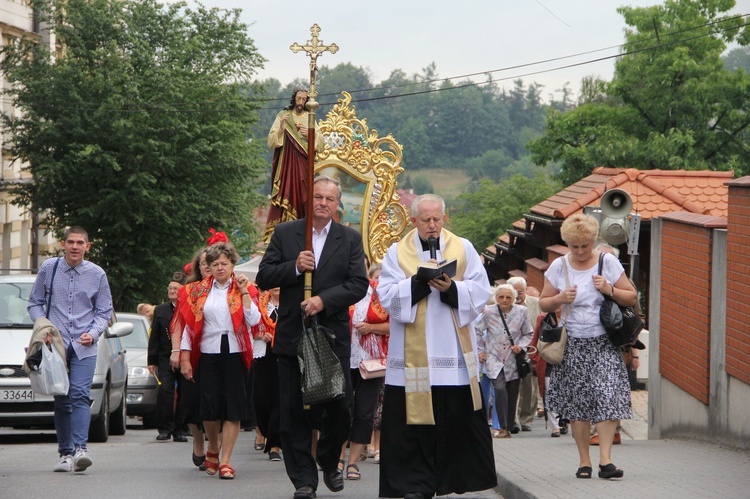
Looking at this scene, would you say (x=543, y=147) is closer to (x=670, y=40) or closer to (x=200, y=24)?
(x=670, y=40)

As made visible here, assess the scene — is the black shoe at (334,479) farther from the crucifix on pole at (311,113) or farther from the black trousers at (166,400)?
the black trousers at (166,400)

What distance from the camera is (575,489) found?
876 cm

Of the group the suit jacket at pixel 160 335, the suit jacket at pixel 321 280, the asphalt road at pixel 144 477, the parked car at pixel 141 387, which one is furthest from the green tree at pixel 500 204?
the suit jacket at pixel 321 280

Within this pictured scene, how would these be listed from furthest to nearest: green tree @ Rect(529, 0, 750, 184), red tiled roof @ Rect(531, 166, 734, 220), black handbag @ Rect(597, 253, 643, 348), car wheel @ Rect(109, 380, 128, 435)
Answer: green tree @ Rect(529, 0, 750, 184), red tiled roof @ Rect(531, 166, 734, 220), car wheel @ Rect(109, 380, 128, 435), black handbag @ Rect(597, 253, 643, 348)

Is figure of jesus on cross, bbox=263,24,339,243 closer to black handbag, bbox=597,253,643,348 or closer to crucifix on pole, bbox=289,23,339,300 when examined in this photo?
crucifix on pole, bbox=289,23,339,300

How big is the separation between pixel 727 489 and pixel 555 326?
4.98 ft

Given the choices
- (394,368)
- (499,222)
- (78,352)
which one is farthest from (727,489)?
(499,222)

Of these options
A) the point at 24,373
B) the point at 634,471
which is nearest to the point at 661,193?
the point at 24,373

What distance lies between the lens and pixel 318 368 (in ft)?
28.8

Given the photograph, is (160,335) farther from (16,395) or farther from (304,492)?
(304,492)

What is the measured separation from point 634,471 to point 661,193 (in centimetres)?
1789

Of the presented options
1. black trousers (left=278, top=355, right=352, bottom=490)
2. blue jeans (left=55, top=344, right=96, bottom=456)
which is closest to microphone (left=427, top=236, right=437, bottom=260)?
black trousers (left=278, top=355, right=352, bottom=490)

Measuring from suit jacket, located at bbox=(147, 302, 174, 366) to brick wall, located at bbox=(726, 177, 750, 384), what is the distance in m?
5.81

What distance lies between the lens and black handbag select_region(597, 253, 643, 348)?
920 centimetres
